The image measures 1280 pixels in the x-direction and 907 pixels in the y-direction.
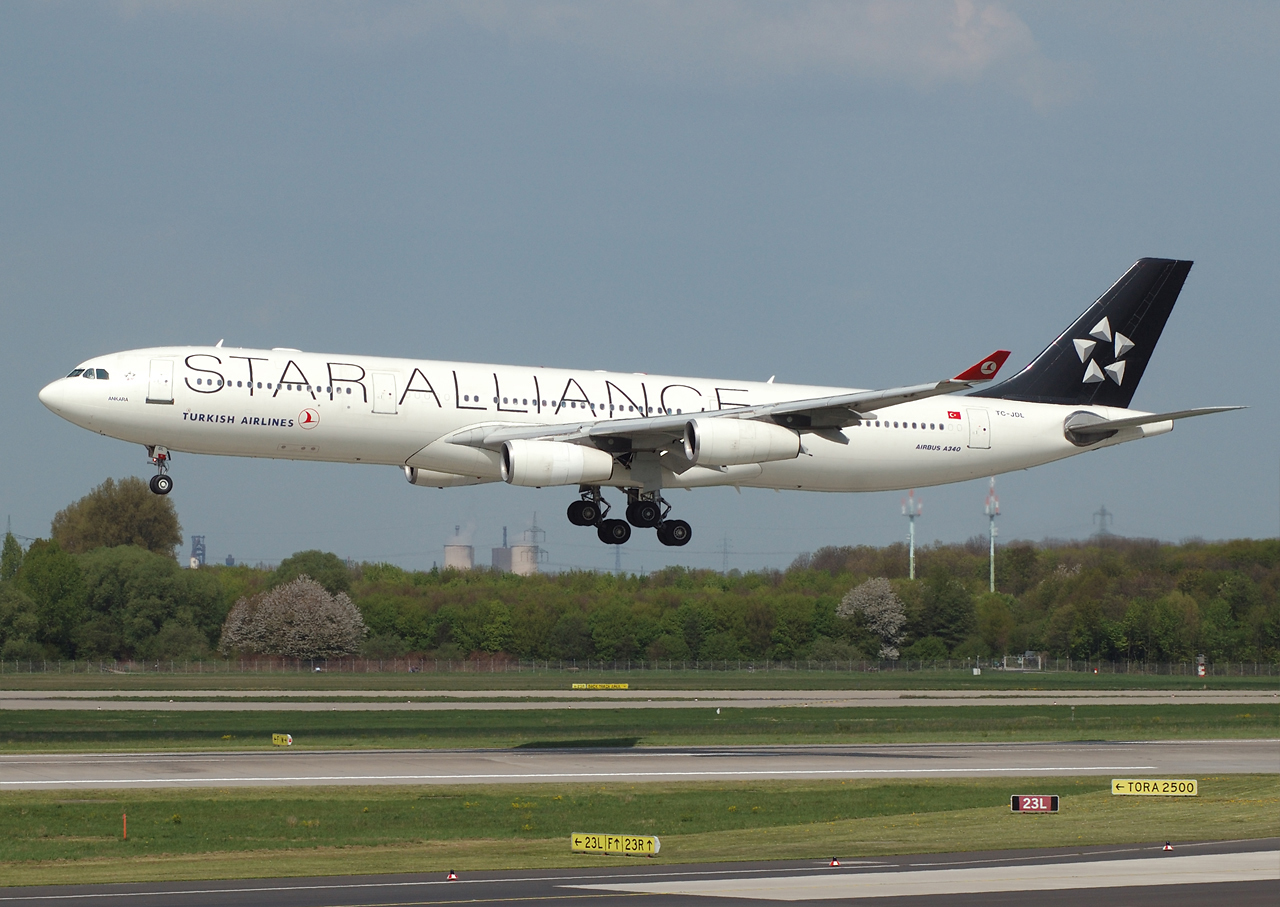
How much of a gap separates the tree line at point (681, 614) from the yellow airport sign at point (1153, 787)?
85414mm

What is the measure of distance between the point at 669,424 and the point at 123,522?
461 ft

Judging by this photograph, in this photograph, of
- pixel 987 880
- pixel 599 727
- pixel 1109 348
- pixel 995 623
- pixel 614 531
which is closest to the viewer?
pixel 987 880

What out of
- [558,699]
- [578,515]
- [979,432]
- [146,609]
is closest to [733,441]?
[578,515]

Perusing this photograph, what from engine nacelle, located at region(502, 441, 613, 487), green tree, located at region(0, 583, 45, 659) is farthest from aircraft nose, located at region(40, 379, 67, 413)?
green tree, located at region(0, 583, 45, 659)

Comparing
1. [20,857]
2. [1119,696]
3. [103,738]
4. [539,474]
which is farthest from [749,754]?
[1119,696]

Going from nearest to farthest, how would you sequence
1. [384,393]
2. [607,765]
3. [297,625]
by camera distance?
[384,393]
[607,765]
[297,625]

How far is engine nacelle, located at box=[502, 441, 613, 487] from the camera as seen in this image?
4703 centimetres

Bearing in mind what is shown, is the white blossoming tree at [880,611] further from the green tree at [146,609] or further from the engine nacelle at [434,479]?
the engine nacelle at [434,479]

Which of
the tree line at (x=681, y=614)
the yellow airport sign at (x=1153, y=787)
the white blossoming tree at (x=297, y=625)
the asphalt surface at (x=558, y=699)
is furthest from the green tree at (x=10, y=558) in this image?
the yellow airport sign at (x=1153, y=787)

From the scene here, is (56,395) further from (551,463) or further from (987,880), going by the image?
(987,880)

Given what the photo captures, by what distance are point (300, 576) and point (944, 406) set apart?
89403 mm

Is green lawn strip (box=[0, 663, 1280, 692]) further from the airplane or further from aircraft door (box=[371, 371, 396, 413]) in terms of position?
aircraft door (box=[371, 371, 396, 413])

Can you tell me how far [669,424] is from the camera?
156 feet

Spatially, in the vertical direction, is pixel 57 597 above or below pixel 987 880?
above
